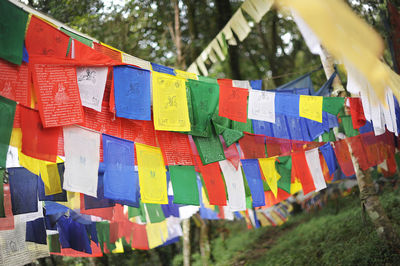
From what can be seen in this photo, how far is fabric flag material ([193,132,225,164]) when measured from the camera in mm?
4727

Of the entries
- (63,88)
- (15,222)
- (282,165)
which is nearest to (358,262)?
(282,165)

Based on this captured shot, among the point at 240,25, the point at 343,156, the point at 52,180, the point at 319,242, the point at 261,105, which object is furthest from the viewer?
the point at 319,242

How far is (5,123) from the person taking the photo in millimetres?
2980

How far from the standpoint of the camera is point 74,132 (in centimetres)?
375

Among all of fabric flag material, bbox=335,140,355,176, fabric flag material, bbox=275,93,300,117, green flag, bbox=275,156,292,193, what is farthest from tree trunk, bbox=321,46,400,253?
fabric flag material, bbox=275,93,300,117

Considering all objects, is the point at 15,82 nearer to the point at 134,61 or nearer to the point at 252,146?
the point at 134,61

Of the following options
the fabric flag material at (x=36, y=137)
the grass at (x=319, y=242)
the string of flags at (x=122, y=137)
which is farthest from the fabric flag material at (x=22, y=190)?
the grass at (x=319, y=242)

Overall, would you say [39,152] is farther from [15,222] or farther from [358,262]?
[358,262]

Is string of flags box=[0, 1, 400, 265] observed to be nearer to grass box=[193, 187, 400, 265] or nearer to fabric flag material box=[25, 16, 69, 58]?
fabric flag material box=[25, 16, 69, 58]

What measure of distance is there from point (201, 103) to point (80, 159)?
1.48 meters

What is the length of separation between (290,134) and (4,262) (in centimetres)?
420

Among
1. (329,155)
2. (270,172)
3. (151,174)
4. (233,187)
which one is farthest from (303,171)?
(151,174)

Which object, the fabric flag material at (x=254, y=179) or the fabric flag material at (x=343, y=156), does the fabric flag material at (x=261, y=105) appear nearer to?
the fabric flag material at (x=254, y=179)

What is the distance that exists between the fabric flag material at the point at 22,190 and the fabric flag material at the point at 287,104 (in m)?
3.08
